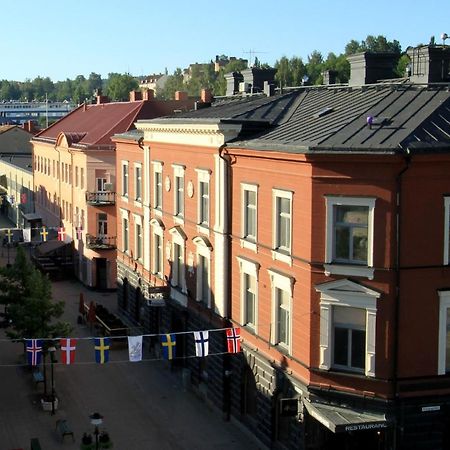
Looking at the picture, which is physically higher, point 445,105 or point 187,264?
point 445,105

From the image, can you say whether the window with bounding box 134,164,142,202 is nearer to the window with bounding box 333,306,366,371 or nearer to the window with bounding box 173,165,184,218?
the window with bounding box 173,165,184,218

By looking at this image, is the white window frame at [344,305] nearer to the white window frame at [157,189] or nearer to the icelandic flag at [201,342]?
the icelandic flag at [201,342]

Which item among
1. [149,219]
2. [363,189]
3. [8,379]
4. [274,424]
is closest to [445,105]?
[363,189]

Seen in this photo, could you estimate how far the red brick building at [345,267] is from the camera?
2211 cm

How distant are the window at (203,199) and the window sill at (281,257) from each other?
231 inches

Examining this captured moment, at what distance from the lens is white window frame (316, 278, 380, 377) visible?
22375 mm

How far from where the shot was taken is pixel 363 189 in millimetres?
22141

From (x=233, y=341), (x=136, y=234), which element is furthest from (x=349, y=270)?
(x=136, y=234)

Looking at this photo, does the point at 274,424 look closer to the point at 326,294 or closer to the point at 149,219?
the point at 326,294

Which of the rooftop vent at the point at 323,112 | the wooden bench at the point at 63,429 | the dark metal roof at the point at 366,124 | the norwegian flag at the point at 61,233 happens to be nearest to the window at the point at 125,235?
the norwegian flag at the point at 61,233

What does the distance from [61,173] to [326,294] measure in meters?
41.3

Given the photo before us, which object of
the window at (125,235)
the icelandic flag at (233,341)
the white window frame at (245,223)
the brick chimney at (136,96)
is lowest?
the icelandic flag at (233,341)

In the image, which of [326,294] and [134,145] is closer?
[326,294]

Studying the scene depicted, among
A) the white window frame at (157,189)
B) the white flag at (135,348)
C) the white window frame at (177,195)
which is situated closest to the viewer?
the white flag at (135,348)
